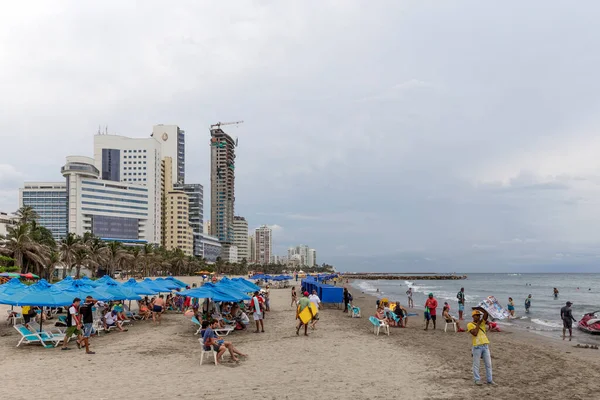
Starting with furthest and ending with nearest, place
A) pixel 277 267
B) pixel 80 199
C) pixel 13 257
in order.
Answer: pixel 277 267 → pixel 80 199 → pixel 13 257

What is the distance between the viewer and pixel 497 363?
1204 cm

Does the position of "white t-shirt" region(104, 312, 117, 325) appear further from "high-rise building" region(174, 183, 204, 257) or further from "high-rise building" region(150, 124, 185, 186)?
"high-rise building" region(150, 124, 185, 186)

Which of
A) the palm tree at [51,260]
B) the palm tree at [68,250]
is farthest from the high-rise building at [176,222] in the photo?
the palm tree at [51,260]

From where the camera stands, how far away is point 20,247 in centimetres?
4303

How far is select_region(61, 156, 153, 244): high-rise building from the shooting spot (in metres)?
118

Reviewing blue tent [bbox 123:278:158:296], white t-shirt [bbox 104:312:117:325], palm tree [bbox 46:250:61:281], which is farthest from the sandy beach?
palm tree [bbox 46:250:61:281]

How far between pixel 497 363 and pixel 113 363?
33.2 ft

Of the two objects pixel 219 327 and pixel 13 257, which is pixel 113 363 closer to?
pixel 219 327

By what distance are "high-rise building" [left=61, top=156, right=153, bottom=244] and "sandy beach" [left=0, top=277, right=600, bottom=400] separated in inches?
4398

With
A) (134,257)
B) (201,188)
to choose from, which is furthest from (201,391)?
(201,188)

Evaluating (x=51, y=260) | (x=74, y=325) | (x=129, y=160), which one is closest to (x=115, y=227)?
(x=129, y=160)

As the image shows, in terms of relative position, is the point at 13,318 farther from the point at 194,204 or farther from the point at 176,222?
the point at 194,204

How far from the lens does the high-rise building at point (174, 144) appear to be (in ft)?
583

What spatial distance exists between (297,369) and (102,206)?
122880mm
